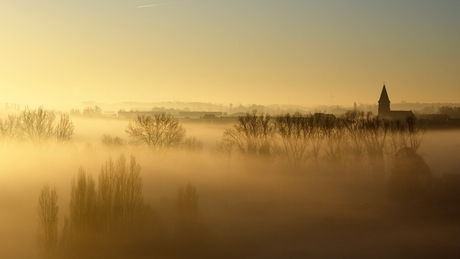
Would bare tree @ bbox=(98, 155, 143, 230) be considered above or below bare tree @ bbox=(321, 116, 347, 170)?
below

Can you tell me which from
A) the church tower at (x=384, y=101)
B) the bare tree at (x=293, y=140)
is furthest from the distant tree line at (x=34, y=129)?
the church tower at (x=384, y=101)

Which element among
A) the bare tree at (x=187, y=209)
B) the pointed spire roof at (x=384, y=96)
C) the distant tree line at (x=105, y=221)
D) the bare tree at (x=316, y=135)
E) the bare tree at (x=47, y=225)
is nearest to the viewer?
the bare tree at (x=47, y=225)

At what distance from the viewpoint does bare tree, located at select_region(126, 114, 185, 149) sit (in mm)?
45875

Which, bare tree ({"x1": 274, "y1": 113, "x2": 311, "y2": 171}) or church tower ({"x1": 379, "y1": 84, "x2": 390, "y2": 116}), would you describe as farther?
church tower ({"x1": 379, "y1": 84, "x2": 390, "y2": 116})

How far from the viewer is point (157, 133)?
150 ft

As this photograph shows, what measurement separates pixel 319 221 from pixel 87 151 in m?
27.5

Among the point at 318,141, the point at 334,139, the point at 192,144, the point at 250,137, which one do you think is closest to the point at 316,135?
the point at 318,141

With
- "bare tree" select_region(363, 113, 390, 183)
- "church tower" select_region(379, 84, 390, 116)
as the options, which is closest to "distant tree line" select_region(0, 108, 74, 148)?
"bare tree" select_region(363, 113, 390, 183)

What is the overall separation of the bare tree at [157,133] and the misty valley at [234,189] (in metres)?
0.16

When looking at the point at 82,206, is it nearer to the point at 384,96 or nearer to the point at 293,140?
the point at 293,140

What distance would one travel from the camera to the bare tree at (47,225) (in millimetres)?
22281

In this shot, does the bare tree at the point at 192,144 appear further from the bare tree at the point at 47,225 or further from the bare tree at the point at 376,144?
the bare tree at the point at 47,225

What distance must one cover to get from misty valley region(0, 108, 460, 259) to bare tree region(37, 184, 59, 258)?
0.21ft

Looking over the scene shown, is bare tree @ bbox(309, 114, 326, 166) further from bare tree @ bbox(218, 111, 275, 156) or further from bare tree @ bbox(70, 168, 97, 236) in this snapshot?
bare tree @ bbox(70, 168, 97, 236)
